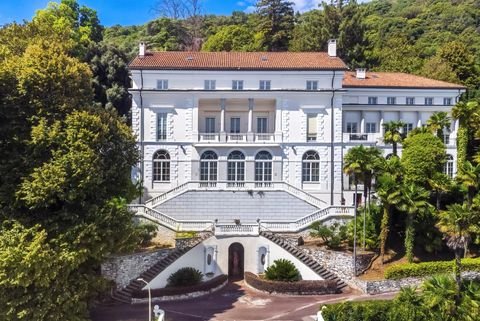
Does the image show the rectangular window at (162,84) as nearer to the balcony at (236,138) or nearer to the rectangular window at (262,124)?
the balcony at (236,138)

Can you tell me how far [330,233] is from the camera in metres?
34.8

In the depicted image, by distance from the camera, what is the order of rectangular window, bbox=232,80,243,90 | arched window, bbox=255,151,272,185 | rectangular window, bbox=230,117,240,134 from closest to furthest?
1. arched window, bbox=255,151,272,185
2. rectangular window, bbox=232,80,243,90
3. rectangular window, bbox=230,117,240,134

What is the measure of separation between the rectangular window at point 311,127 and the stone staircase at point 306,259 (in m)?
11.4

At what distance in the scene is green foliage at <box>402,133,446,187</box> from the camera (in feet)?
113

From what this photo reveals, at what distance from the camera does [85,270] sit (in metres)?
27.4

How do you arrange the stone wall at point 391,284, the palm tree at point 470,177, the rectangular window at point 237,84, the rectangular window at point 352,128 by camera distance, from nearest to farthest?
the palm tree at point 470,177
the stone wall at point 391,284
the rectangular window at point 237,84
the rectangular window at point 352,128

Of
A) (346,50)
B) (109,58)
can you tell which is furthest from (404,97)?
(109,58)

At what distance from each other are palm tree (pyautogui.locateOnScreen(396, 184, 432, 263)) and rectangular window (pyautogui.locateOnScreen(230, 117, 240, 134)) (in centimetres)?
1778

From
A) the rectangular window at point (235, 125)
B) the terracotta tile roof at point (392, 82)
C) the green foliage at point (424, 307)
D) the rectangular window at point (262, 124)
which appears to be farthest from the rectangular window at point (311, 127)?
the green foliage at point (424, 307)

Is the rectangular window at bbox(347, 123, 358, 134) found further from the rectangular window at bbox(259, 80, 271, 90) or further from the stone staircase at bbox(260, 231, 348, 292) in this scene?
the stone staircase at bbox(260, 231, 348, 292)

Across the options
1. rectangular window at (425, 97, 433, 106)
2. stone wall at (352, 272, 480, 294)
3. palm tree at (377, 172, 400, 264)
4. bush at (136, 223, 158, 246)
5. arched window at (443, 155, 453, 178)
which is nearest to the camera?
stone wall at (352, 272, 480, 294)

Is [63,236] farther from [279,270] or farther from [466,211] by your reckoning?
[466,211]

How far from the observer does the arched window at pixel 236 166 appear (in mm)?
41906

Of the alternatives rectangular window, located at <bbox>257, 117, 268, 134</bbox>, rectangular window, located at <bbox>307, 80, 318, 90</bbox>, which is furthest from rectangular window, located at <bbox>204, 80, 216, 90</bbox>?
rectangular window, located at <bbox>307, 80, 318, 90</bbox>
